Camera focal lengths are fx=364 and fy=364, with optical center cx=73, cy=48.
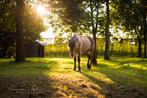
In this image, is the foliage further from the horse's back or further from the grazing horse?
the grazing horse

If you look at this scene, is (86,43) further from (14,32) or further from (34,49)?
(34,49)

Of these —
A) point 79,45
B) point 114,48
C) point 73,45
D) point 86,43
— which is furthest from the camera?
point 114,48

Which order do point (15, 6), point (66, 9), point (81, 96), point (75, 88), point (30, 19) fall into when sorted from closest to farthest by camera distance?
point (81, 96) < point (75, 88) < point (66, 9) < point (15, 6) < point (30, 19)

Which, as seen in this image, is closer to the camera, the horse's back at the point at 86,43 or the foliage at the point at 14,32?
the horse's back at the point at 86,43

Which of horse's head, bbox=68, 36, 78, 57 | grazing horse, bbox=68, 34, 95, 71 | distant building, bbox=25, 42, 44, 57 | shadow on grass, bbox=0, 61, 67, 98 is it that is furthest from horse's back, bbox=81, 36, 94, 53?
distant building, bbox=25, 42, 44, 57

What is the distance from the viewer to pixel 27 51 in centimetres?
5275

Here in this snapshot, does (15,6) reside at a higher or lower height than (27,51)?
higher

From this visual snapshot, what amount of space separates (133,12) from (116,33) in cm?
1402

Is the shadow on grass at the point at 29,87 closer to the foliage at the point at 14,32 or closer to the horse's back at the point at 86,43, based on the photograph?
the horse's back at the point at 86,43

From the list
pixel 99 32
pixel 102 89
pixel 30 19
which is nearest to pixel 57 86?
pixel 102 89

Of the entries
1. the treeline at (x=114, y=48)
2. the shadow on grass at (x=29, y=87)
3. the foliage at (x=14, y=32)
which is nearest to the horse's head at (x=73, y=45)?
the shadow on grass at (x=29, y=87)

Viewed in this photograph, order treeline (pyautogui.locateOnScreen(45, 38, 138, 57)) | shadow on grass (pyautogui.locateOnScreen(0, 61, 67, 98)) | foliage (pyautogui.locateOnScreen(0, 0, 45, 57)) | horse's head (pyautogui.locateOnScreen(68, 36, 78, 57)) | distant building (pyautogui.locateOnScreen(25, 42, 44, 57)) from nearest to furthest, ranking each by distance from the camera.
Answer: shadow on grass (pyautogui.locateOnScreen(0, 61, 67, 98)) < horse's head (pyautogui.locateOnScreen(68, 36, 78, 57)) < foliage (pyautogui.locateOnScreen(0, 0, 45, 57)) < distant building (pyautogui.locateOnScreen(25, 42, 44, 57)) < treeline (pyautogui.locateOnScreen(45, 38, 138, 57))

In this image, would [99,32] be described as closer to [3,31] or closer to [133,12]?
[133,12]

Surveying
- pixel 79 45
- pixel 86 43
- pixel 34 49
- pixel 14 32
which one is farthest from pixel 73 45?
pixel 34 49
